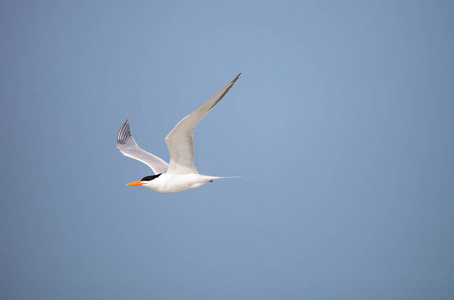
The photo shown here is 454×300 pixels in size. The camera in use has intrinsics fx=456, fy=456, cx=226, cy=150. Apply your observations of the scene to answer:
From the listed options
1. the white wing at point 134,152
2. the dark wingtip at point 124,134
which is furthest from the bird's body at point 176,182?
the dark wingtip at point 124,134

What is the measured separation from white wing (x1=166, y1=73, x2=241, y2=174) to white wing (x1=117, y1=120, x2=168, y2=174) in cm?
46

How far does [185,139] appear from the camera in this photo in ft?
10.5

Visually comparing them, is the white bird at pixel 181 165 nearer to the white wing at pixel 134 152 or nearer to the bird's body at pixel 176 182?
the bird's body at pixel 176 182

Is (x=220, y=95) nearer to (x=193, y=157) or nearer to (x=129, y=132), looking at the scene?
(x=193, y=157)

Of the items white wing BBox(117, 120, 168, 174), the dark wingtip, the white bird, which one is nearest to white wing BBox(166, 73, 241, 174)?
the white bird

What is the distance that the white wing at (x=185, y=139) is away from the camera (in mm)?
2863

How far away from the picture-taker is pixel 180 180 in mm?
3414

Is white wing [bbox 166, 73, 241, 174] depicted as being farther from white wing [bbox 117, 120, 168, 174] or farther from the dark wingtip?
the dark wingtip

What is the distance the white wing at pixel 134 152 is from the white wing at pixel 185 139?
46 cm

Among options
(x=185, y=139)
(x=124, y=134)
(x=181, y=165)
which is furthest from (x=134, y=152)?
(x=185, y=139)

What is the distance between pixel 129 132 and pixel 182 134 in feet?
5.25

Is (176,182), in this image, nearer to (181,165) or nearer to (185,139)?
(181,165)

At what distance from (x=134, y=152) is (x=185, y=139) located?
4.06 feet

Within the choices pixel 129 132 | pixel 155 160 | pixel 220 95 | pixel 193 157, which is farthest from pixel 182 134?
pixel 129 132
